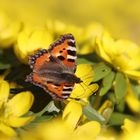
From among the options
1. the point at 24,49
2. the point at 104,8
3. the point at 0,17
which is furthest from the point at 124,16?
the point at 24,49

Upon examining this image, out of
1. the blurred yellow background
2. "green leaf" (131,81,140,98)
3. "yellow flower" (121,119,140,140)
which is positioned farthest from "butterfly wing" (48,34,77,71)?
the blurred yellow background

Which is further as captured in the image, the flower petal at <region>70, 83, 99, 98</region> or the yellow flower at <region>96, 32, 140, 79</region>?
the yellow flower at <region>96, 32, 140, 79</region>

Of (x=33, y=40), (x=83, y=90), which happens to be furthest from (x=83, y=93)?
(x=33, y=40)

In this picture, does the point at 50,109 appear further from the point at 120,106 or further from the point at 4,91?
the point at 120,106

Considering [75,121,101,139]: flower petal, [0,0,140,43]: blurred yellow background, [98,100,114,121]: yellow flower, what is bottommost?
[0,0,140,43]: blurred yellow background

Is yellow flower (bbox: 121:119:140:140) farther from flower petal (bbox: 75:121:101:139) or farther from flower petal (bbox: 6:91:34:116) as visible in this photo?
flower petal (bbox: 6:91:34:116)

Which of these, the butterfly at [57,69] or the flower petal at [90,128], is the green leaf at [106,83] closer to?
the butterfly at [57,69]
